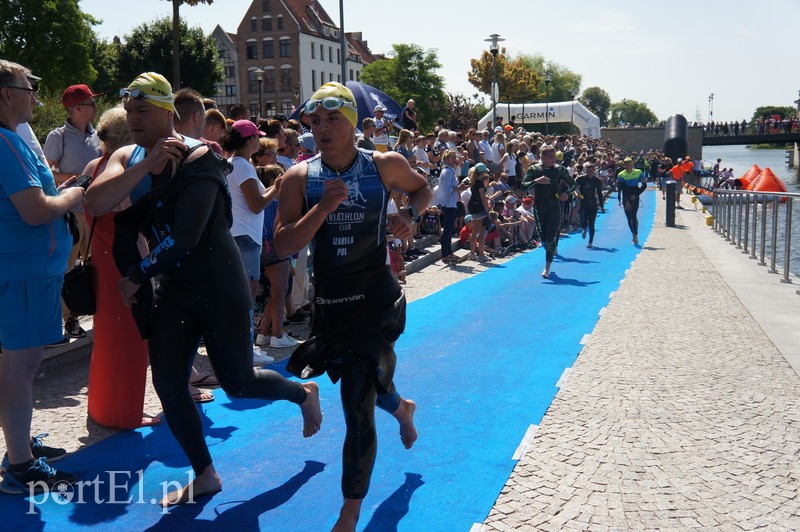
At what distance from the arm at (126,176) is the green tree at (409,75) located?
6258 cm

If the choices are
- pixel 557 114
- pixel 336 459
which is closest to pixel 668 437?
pixel 336 459

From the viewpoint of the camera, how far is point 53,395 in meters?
5.55

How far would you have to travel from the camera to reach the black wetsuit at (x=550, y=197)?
12.4 metres

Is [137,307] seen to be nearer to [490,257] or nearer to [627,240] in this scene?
[490,257]

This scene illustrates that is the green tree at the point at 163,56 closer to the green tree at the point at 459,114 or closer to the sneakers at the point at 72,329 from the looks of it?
the green tree at the point at 459,114

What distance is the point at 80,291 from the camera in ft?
14.6

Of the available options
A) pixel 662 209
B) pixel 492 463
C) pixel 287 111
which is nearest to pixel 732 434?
pixel 492 463

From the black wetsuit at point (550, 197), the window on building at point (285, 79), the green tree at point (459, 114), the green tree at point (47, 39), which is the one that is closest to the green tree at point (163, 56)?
the green tree at point (47, 39)

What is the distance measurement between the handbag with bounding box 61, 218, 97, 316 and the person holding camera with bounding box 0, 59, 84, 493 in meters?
0.47

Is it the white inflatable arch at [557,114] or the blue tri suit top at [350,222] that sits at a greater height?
the white inflatable arch at [557,114]

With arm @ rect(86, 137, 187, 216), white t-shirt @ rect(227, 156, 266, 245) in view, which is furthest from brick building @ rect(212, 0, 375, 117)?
arm @ rect(86, 137, 187, 216)

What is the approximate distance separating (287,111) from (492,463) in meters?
76.6

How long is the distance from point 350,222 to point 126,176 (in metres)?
1.08

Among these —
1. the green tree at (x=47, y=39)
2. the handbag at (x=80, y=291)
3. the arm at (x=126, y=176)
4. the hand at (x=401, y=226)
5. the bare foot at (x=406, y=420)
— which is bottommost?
the bare foot at (x=406, y=420)
